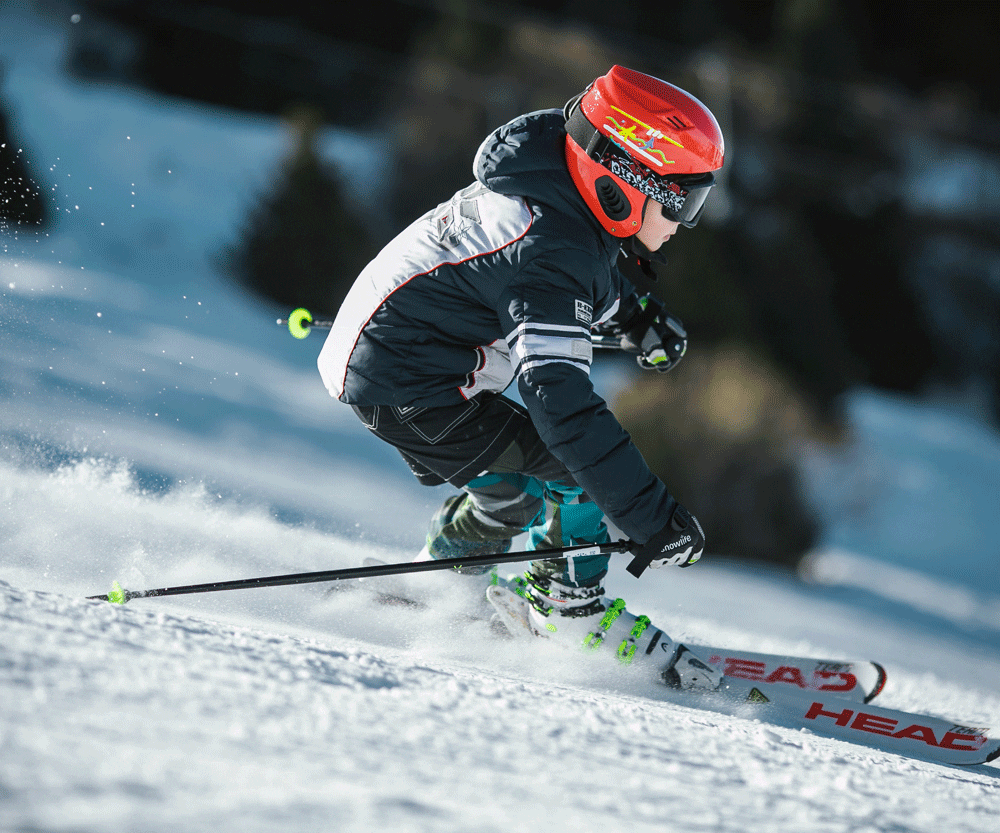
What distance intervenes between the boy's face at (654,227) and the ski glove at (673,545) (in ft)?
2.68

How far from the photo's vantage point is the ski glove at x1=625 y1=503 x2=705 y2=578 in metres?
→ 2.50

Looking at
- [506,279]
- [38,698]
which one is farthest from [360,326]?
[38,698]

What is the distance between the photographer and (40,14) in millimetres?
15430

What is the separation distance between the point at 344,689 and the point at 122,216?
45.3ft

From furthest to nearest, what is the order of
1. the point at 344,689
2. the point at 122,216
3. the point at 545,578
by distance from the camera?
the point at 122,216, the point at 545,578, the point at 344,689

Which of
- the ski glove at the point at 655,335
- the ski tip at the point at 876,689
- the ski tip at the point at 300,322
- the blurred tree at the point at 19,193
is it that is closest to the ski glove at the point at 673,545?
the ski glove at the point at 655,335

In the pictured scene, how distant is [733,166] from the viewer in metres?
16.4

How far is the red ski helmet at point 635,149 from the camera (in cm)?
250

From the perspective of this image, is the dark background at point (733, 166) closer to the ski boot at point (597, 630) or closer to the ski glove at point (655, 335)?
the ski glove at point (655, 335)

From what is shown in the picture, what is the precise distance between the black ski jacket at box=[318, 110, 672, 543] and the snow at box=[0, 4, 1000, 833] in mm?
675

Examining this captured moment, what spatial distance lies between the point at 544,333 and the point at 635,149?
25.4 inches

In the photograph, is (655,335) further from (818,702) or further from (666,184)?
(818,702)

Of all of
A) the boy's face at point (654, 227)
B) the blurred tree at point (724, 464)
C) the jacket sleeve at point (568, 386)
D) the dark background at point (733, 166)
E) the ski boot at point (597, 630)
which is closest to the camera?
the jacket sleeve at point (568, 386)

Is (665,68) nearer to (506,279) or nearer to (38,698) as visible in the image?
(506,279)
